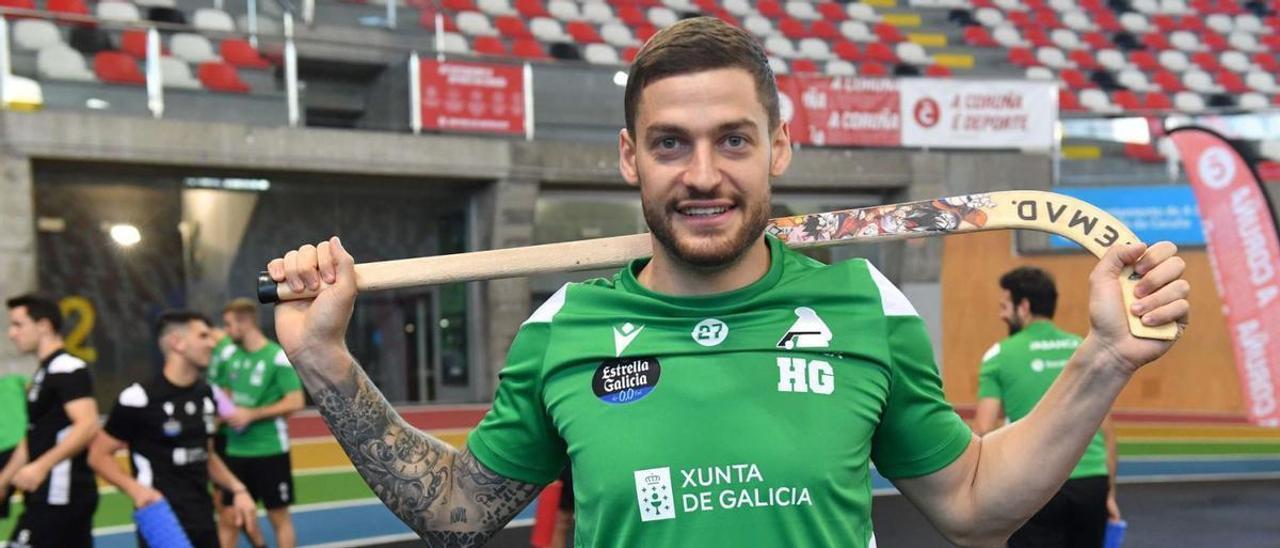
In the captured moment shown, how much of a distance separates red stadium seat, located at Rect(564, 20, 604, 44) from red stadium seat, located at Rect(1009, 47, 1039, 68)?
286 inches

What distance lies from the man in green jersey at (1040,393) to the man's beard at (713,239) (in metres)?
3.52

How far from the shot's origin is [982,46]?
1850 centimetres

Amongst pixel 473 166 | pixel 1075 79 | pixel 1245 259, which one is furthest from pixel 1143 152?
pixel 473 166

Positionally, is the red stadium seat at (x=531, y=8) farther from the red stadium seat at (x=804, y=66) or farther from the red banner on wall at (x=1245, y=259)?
the red banner on wall at (x=1245, y=259)

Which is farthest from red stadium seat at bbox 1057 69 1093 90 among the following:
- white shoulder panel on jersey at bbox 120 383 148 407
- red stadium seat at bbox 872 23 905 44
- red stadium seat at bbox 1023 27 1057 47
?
white shoulder panel on jersey at bbox 120 383 148 407

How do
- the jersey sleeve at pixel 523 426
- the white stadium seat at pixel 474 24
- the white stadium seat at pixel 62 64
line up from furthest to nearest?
the white stadium seat at pixel 474 24, the white stadium seat at pixel 62 64, the jersey sleeve at pixel 523 426

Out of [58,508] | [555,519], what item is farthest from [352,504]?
[58,508]

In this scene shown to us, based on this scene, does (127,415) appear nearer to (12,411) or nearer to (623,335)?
(12,411)

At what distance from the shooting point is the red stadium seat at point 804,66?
16125mm

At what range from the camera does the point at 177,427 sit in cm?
593

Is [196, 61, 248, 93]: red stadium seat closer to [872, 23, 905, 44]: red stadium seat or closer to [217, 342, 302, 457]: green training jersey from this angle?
[217, 342, 302, 457]: green training jersey

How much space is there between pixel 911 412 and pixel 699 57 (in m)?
0.66

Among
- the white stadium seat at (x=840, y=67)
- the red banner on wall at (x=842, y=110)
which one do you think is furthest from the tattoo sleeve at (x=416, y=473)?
the white stadium seat at (x=840, y=67)

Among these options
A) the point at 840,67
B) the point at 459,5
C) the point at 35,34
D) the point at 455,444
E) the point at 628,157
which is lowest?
the point at 455,444
